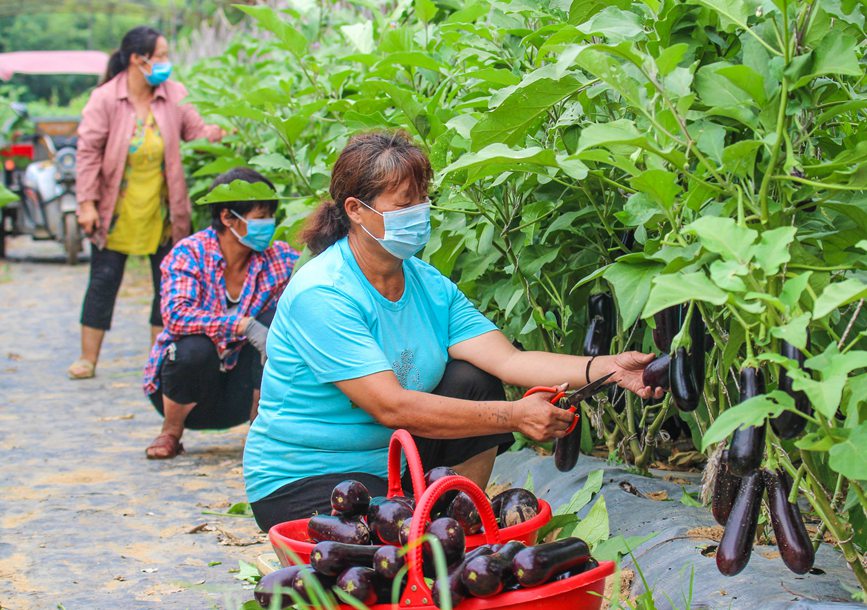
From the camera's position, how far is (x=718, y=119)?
2.59 m

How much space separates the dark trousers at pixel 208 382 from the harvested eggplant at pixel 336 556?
256cm

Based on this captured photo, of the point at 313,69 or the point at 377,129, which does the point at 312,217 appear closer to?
the point at 377,129

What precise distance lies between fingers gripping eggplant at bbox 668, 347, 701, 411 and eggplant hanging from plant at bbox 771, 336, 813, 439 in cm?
29

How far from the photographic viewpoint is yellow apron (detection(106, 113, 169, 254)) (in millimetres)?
6906

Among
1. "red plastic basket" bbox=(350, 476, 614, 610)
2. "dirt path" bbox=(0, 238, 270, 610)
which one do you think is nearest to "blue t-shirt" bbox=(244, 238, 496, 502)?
"dirt path" bbox=(0, 238, 270, 610)

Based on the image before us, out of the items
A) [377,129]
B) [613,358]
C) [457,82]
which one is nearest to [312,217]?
[377,129]

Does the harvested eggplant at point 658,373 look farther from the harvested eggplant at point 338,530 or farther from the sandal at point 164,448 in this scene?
the sandal at point 164,448

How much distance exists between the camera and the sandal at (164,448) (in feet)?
16.7

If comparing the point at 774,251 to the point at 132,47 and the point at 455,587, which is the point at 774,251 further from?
the point at 132,47

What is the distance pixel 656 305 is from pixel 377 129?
161cm

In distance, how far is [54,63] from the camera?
60.0 feet

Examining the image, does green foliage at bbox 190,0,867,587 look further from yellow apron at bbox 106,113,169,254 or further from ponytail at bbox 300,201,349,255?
yellow apron at bbox 106,113,169,254

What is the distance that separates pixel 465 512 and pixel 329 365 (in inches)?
21.5

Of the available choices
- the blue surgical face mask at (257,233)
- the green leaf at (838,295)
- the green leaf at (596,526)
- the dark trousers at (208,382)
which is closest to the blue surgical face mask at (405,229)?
the green leaf at (596,526)
